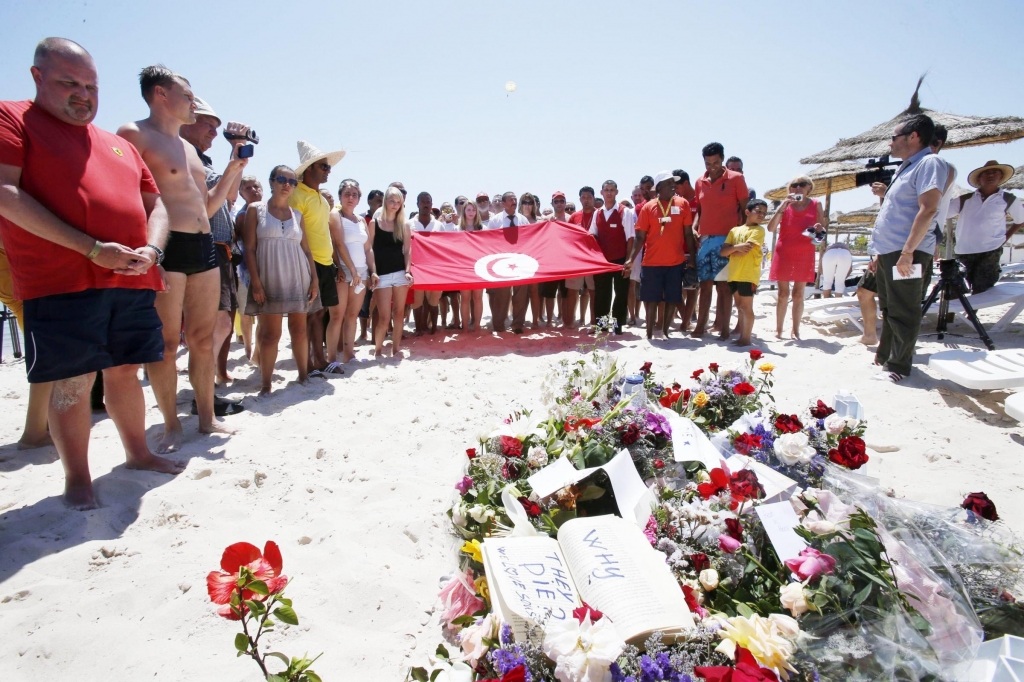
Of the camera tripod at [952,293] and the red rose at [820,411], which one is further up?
the camera tripod at [952,293]

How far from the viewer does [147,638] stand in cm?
184

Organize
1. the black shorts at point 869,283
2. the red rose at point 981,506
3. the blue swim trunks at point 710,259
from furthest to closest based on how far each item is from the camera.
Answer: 1. the blue swim trunks at point 710,259
2. the black shorts at point 869,283
3. the red rose at point 981,506

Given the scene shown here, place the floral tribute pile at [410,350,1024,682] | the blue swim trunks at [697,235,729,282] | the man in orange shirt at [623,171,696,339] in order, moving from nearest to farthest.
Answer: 1. the floral tribute pile at [410,350,1024,682]
2. the blue swim trunks at [697,235,729,282]
3. the man in orange shirt at [623,171,696,339]

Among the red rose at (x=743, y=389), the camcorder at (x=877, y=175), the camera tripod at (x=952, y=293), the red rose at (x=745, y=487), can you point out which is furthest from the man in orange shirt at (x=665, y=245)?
the red rose at (x=745, y=487)

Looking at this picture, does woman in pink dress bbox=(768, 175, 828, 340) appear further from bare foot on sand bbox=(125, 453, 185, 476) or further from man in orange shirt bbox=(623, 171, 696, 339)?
bare foot on sand bbox=(125, 453, 185, 476)

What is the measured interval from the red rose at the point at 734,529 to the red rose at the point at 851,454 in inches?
23.5

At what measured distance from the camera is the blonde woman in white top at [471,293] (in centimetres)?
785

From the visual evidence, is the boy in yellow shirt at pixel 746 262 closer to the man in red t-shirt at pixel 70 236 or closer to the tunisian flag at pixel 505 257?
the tunisian flag at pixel 505 257

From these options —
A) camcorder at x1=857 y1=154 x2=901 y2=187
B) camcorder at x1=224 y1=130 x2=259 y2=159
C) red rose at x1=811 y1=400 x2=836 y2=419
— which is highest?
camcorder at x1=857 y1=154 x2=901 y2=187

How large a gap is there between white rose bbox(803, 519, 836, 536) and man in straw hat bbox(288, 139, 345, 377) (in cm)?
441

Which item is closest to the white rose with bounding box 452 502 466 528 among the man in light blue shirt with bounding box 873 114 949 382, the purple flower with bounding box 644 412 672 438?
the purple flower with bounding box 644 412 672 438

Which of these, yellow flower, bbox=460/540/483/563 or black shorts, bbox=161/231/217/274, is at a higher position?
black shorts, bbox=161/231/217/274

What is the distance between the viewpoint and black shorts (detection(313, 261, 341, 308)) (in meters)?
5.25

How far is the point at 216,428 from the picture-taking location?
3.67 metres
